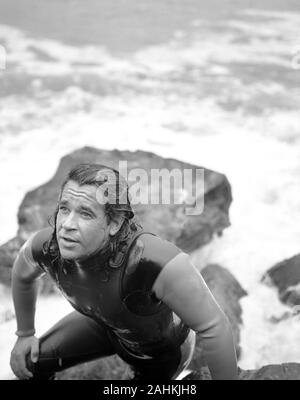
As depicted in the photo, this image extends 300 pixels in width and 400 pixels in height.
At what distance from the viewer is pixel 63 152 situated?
19.1ft

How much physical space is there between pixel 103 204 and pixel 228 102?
223 inches

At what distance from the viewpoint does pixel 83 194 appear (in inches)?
67.3

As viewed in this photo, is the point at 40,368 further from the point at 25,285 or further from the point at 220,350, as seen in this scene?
the point at 220,350

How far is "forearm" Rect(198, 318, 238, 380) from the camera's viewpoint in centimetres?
172

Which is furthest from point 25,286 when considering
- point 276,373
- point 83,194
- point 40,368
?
point 276,373

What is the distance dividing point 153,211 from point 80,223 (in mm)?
2123

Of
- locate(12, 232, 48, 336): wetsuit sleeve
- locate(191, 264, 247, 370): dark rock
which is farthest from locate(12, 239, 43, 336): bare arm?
locate(191, 264, 247, 370): dark rock

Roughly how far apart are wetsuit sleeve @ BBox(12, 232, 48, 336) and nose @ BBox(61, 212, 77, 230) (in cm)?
31

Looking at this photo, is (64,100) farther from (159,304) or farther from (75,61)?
(159,304)

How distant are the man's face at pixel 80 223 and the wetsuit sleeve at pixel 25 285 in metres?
0.31

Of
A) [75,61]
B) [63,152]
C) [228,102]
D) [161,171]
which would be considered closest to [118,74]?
[75,61]

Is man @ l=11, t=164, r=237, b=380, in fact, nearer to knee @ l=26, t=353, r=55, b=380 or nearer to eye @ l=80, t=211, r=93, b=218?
eye @ l=80, t=211, r=93, b=218

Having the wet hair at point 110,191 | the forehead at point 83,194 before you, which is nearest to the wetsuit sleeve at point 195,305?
the wet hair at point 110,191

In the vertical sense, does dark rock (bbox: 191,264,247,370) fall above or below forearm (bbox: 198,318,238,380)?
above
